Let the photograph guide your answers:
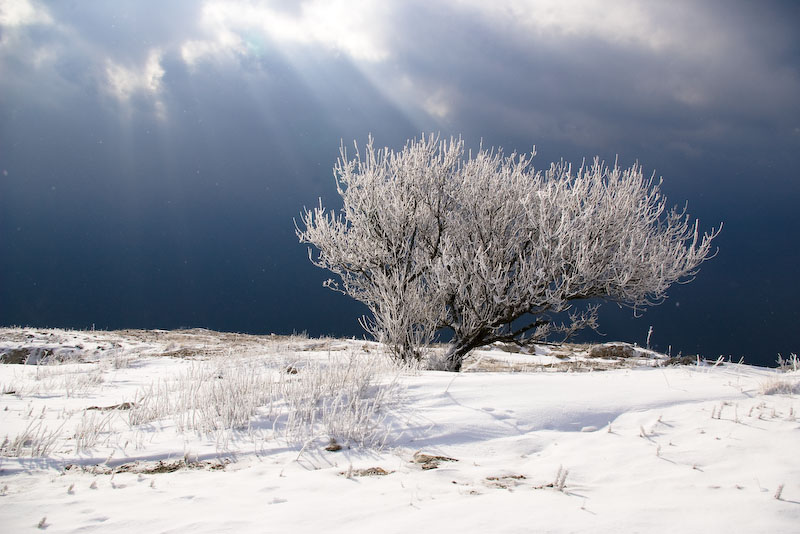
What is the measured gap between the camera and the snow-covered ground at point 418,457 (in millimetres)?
2307

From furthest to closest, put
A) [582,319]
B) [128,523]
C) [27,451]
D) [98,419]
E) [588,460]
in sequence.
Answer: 1. [582,319]
2. [98,419]
3. [27,451]
4. [588,460]
5. [128,523]

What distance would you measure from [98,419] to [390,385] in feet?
9.02

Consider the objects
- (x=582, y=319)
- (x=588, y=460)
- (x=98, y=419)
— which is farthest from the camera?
(x=582, y=319)

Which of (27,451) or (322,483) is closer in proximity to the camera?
(322,483)

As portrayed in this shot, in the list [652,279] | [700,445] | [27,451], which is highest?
[652,279]

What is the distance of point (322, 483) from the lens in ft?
9.33

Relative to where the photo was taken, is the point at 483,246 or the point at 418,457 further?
the point at 483,246

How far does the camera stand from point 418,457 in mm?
3455

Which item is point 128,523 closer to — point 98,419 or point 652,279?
point 98,419

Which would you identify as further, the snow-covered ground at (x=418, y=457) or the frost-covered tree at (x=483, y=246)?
the frost-covered tree at (x=483, y=246)

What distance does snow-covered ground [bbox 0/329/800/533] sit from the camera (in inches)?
90.8

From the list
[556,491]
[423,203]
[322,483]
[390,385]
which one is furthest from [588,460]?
[423,203]

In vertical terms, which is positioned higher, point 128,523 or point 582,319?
point 582,319

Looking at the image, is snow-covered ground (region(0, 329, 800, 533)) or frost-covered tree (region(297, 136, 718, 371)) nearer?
snow-covered ground (region(0, 329, 800, 533))
